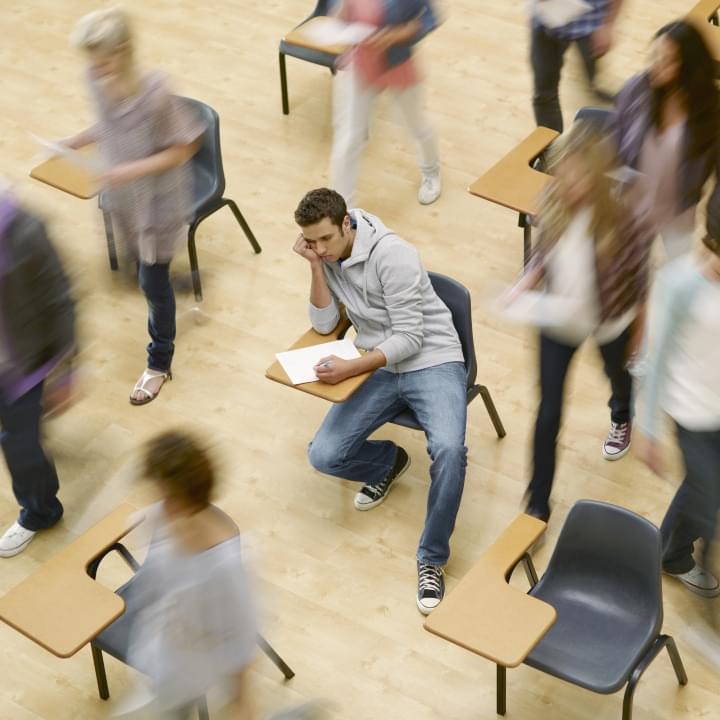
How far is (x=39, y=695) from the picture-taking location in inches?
188

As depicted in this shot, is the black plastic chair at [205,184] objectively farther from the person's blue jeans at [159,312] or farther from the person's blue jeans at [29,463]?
the person's blue jeans at [29,463]

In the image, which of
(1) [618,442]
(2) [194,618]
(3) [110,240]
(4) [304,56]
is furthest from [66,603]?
(4) [304,56]

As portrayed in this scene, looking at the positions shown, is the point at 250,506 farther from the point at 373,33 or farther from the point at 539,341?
the point at 373,33

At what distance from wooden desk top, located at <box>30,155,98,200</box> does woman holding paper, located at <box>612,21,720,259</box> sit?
2398 millimetres

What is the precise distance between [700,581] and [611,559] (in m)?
0.65

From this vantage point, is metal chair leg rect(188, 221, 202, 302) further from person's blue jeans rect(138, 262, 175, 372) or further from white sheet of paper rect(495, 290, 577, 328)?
white sheet of paper rect(495, 290, 577, 328)

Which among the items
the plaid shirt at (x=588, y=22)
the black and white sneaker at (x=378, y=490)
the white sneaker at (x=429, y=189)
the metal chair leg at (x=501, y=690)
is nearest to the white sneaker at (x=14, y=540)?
the black and white sneaker at (x=378, y=490)

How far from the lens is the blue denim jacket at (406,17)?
612 cm

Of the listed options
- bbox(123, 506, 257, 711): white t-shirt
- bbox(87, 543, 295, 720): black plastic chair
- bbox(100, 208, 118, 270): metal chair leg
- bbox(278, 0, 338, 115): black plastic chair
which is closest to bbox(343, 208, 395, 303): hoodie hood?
A: bbox(87, 543, 295, 720): black plastic chair

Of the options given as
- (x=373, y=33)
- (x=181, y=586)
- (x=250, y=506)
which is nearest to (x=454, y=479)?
(x=250, y=506)

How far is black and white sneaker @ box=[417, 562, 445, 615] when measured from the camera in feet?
16.3

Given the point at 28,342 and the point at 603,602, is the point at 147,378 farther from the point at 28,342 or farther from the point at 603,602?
the point at 603,602

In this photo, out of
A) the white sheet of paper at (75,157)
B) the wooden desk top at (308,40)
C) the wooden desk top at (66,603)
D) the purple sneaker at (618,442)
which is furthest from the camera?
the wooden desk top at (308,40)

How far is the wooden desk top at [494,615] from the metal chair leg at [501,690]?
0.90 ft
